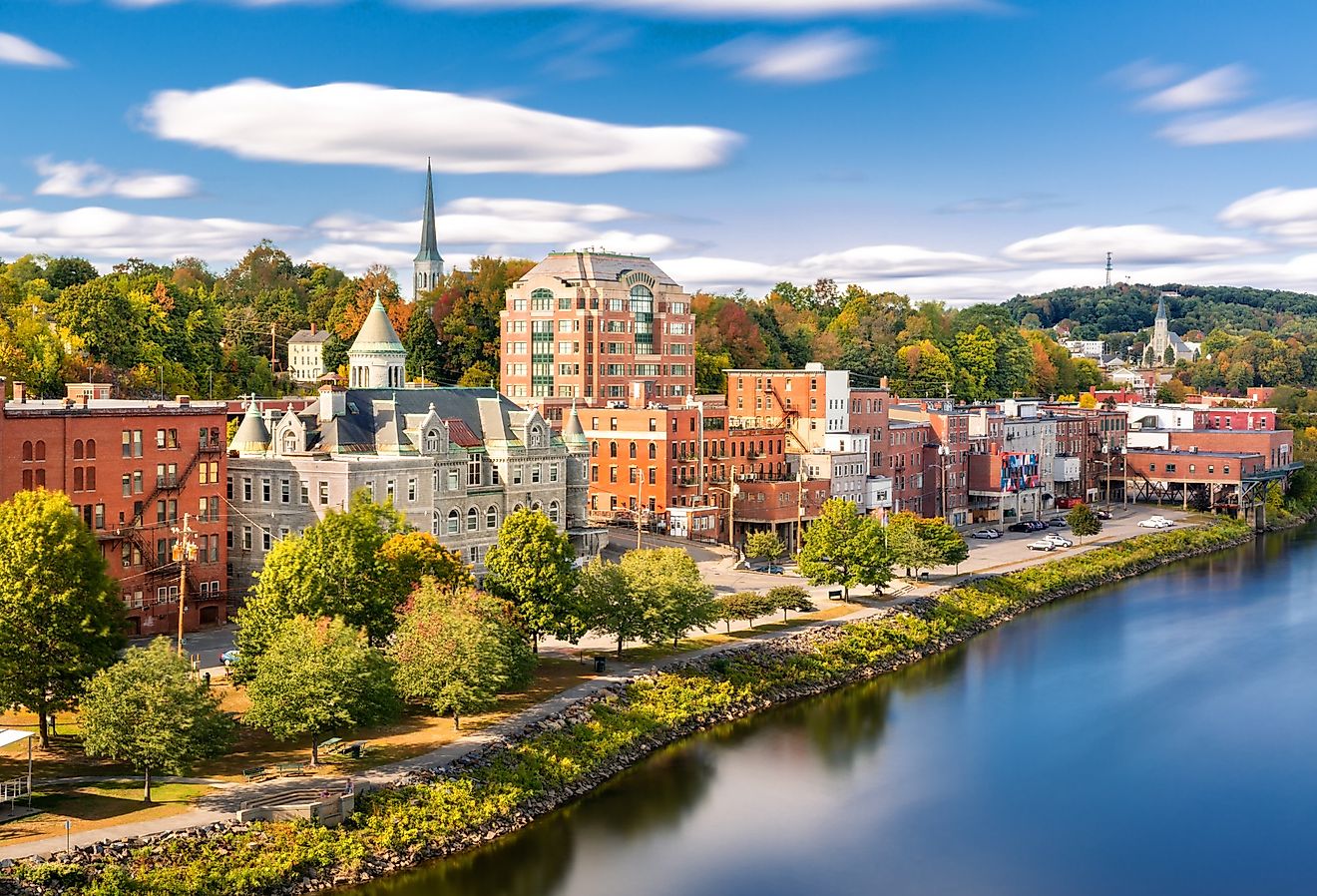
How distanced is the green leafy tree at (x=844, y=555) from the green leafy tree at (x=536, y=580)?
22.1 metres

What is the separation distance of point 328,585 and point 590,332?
68682 millimetres

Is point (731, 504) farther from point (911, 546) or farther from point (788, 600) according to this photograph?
point (788, 600)

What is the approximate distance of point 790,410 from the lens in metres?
110

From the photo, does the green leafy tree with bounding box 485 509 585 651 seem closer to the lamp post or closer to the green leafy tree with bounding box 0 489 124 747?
the green leafy tree with bounding box 0 489 124 747

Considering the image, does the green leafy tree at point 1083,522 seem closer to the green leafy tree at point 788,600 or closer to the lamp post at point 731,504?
the lamp post at point 731,504

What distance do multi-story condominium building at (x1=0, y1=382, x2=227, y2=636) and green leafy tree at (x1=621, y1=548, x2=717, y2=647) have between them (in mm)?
19198

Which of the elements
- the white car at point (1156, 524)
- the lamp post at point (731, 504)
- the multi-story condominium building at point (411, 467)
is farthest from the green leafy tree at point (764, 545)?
the white car at point (1156, 524)

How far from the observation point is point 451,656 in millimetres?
53344

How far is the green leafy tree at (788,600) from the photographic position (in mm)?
76000

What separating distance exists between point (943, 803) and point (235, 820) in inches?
Answer: 977

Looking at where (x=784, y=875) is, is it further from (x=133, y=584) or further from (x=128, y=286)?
(x=128, y=286)

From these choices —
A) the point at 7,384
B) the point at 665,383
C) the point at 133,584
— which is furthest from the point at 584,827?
the point at 665,383

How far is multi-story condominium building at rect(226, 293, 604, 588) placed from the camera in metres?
72.2

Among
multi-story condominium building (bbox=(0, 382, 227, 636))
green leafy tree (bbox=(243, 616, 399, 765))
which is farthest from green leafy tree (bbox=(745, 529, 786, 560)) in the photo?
green leafy tree (bbox=(243, 616, 399, 765))
